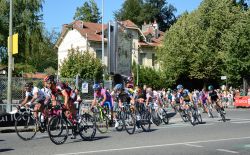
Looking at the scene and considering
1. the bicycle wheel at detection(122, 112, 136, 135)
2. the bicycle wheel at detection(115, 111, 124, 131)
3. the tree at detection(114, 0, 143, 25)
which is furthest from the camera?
the tree at detection(114, 0, 143, 25)

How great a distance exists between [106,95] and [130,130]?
1773mm

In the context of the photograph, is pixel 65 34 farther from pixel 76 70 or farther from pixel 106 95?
pixel 106 95

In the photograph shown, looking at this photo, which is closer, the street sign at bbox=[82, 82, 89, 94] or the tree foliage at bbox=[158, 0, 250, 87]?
the street sign at bbox=[82, 82, 89, 94]

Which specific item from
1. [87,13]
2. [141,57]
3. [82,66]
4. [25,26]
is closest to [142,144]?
[25,26]

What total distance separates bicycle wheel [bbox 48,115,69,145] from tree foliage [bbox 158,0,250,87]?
43.5 meters

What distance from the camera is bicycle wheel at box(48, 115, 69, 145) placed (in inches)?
515

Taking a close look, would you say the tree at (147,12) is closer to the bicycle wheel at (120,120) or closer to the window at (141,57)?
the window at (141,57)

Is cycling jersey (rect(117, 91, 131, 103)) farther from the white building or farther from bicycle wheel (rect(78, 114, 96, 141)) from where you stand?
the white building

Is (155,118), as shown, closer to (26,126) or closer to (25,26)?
(26,126)

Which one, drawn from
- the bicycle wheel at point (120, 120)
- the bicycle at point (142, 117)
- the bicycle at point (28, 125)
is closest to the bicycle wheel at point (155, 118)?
the bicycle at point (142, 117)

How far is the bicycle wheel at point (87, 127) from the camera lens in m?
14.2

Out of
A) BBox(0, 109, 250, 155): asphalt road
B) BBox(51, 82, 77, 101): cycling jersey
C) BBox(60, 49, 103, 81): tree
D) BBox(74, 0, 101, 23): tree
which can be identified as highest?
BBox(74, 0, 101, 23): tree

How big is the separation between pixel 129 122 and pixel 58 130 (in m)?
3.88

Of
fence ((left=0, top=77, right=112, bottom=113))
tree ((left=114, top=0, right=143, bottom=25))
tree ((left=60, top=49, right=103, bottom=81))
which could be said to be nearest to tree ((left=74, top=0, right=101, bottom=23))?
tree ((left=114, top=0, right=143, bottom=25))
